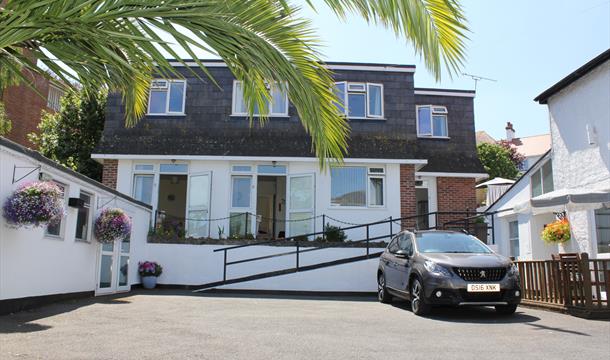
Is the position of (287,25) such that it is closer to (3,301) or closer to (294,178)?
(3,301)

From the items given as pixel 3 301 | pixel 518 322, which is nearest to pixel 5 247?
pixel 3 301

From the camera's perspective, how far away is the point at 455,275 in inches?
337

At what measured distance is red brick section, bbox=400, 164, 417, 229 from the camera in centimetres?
1655

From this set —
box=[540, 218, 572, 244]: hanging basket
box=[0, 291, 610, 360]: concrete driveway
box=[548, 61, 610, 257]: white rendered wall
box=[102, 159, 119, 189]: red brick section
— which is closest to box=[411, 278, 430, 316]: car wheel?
box=[0, 291, 610, 360]: concrete driveway

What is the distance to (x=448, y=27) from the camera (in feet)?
10.8

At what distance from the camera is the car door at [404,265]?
381 inches

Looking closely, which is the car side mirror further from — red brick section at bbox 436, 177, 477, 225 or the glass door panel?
red brick section at bbox 436, 177, 477, 225

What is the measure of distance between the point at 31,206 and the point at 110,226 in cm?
347

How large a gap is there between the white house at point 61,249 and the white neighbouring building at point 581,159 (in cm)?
929

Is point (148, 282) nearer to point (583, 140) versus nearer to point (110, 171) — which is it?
point (110, 171)

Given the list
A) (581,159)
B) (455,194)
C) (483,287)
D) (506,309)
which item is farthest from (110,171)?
(581,159)

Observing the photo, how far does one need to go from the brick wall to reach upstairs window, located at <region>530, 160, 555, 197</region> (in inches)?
737

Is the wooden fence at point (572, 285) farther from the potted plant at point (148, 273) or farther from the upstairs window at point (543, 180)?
the potted plant at point (148, 273)

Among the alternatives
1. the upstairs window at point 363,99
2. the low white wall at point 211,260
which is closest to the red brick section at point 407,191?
the upstairs window at point 363,99
